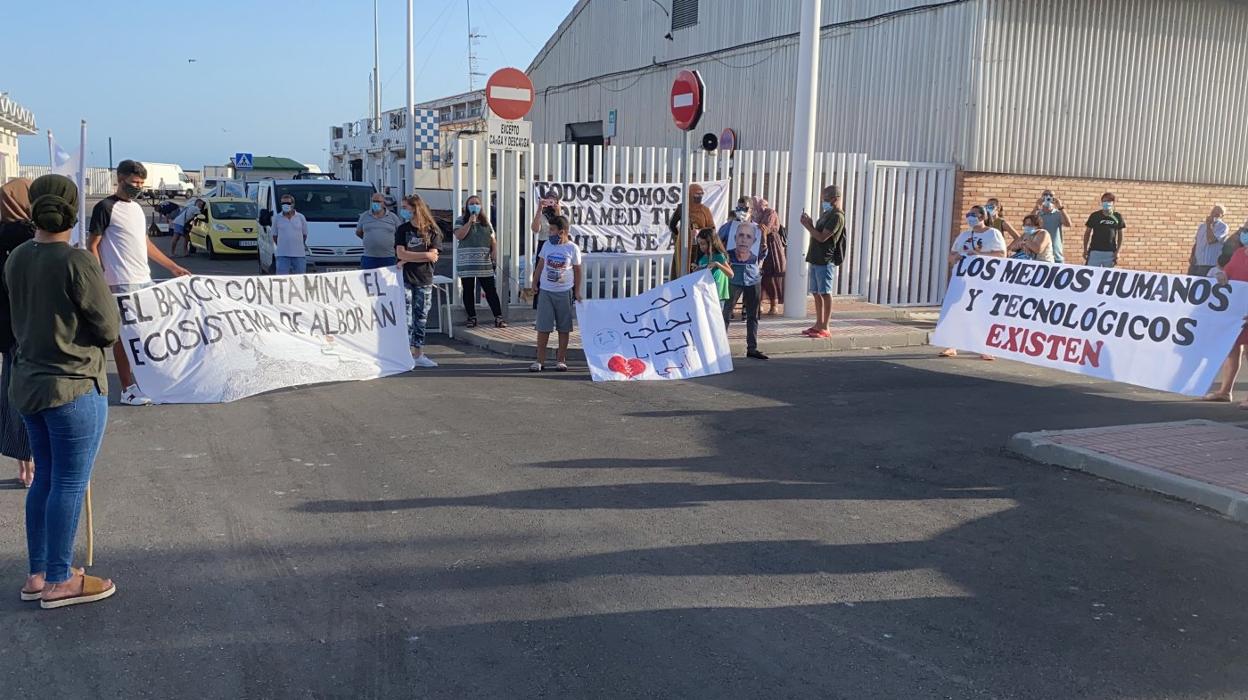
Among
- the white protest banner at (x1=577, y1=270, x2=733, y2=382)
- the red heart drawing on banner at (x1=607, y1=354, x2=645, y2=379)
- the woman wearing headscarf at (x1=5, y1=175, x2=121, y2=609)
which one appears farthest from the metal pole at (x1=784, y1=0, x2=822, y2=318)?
the woman wearing headscarf at (x1=5, y1=175, x2=121, y2=609)

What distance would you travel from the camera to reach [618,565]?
534 cm

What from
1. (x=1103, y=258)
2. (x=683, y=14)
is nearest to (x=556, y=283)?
(x=1103, y=258)

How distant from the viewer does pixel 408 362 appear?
1100 centimetres

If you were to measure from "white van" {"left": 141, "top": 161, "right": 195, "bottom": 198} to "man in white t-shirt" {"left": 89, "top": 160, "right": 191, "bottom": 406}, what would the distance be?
219 feet

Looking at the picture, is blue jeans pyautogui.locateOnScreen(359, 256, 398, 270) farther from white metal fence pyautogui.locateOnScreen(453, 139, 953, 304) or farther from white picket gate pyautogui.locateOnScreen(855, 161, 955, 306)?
white picket gate pyautogui.locateOnScreen(855, 161, 955, 306)

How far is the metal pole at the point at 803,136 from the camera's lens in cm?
1467

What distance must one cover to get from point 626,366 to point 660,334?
0.66 meters

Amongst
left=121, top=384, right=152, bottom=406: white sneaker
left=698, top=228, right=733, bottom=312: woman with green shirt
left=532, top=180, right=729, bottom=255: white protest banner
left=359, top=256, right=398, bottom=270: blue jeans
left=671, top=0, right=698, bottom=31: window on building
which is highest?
left=671, top=0, right=698, bottom=31: window on building

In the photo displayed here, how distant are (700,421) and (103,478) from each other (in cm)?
449

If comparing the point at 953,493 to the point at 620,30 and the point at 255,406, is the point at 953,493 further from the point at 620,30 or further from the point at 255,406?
the point at 620,30

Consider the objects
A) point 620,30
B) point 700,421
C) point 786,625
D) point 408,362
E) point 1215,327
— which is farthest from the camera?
point 620,30

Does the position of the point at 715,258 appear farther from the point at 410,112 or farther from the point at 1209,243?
the point at 410,112

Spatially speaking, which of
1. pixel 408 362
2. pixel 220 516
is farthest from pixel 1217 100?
pixel 220 516

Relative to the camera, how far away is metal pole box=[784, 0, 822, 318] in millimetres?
14672
